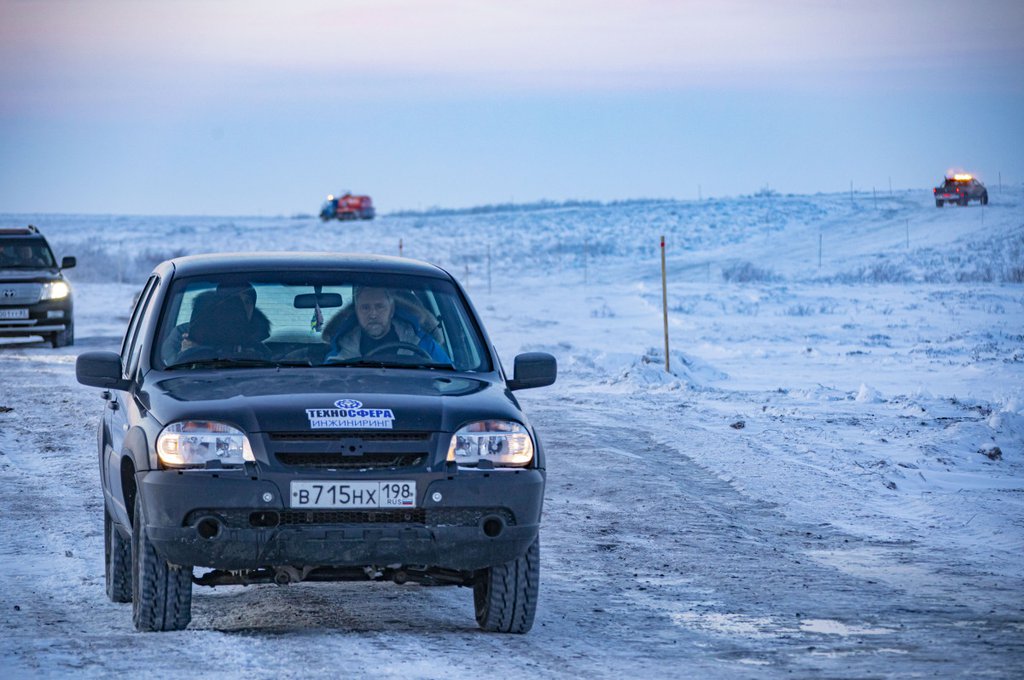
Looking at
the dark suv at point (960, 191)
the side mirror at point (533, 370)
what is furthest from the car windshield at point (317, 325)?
the dark suv at point (960, 191)

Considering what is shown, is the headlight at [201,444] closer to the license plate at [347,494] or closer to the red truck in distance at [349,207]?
the license plate at [347,494]

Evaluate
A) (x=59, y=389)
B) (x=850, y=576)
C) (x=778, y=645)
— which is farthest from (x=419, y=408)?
(x=59, y=389)

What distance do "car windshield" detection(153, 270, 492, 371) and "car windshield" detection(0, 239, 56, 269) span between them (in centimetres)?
1930

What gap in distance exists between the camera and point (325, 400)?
625 centimetres

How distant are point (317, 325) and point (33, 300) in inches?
747

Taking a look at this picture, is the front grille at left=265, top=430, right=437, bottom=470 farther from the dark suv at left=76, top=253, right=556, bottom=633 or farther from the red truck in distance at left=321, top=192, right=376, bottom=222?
the red truck in distance at left=321, top=192, right=376, bottom=222

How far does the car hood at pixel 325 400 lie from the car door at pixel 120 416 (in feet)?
1.12

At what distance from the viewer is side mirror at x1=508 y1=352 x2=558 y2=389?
24.0ft

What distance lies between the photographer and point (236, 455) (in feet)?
20.0

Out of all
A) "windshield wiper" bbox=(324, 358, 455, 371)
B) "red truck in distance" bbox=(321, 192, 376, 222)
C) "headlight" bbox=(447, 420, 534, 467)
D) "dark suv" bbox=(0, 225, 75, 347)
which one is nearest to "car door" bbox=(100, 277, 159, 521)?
"windshield wiper" bbox=(324, 358, 455, 371)

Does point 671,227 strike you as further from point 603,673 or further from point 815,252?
point 603,673

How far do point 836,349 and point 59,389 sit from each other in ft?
42.2

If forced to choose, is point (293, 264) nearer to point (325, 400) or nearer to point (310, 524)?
point (325, 400)

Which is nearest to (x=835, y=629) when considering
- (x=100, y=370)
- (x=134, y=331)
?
(x=100, y=370)
